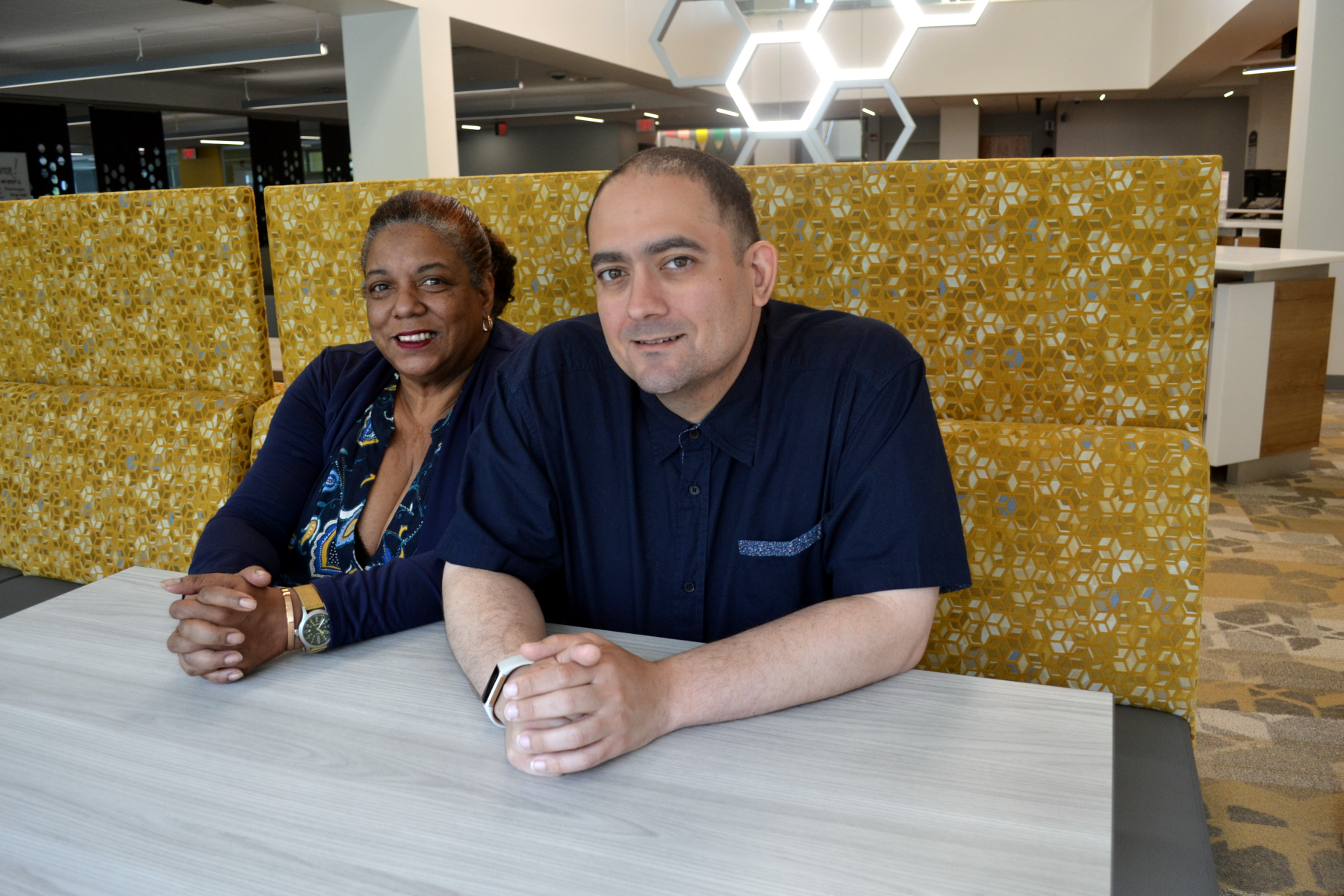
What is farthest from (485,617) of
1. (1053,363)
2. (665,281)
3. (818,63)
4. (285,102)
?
(285,102)

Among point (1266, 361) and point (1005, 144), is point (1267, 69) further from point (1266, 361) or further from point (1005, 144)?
point (1266, 361)

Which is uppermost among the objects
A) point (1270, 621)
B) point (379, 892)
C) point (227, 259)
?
point (227, 259)

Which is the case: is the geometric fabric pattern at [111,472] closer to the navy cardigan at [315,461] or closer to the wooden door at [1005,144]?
the navy cardigan at [315,461]

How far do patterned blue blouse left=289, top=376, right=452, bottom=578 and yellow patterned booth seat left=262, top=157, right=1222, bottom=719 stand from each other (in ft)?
2.36

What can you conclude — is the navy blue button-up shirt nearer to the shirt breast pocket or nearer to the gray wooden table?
the shirt breast pocket

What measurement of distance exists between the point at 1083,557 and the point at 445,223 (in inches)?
45.1

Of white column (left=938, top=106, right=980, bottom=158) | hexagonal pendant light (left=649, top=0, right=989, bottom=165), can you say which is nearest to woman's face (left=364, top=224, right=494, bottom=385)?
hexagonal pendant light (left=649, top=0, right=989, bottom=165)

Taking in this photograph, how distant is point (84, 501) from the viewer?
7.66 feet

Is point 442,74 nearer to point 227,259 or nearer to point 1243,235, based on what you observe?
point 227,259

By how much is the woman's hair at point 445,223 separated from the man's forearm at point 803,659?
3.07 feet

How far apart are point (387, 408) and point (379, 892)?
111 centimetres

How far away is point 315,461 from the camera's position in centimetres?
169

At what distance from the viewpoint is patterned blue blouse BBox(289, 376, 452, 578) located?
1.56m

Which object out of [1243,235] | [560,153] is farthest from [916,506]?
[560,153]
